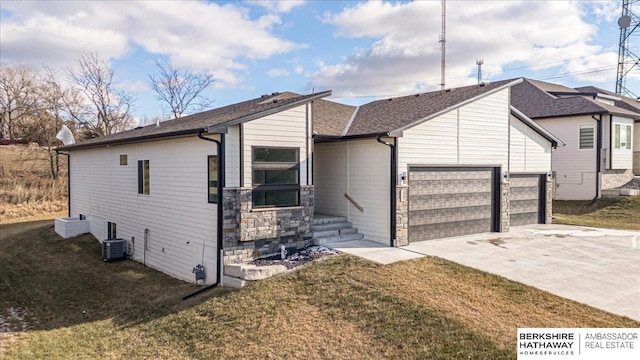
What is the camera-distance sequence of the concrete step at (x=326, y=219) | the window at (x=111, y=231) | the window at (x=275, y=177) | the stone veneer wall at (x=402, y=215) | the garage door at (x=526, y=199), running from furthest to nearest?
1. the garage door at (x=526, y=199)
2. the window at (x=111, y=231)
3. the concrete step at (x=326, y=219)
4. the stone veneer wall at (x=402, y=215)
5. the window at (x=275, y=177)

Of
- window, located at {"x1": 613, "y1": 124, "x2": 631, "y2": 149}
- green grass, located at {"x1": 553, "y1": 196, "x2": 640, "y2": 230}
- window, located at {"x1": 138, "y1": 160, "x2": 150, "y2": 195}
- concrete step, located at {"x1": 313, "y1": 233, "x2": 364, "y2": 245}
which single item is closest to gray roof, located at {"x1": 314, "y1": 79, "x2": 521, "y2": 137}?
concrete step, located at {"x1": 313, "y1": 233, "x2": 364, "y2": 245}

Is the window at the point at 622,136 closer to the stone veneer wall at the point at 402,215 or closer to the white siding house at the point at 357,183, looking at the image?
the stone veneer wall at the point at 402,215

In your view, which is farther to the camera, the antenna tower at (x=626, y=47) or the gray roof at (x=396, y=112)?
the antenna tower at (x=626, y=47)

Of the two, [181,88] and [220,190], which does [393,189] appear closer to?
[220,190]

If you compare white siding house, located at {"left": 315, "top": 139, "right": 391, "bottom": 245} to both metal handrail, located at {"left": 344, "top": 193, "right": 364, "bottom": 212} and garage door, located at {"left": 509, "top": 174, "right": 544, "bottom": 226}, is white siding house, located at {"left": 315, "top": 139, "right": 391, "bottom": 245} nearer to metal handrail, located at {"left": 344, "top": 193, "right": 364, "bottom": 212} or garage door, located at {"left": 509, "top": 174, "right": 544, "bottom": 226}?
metal handrail, located at {"left": 344, "top": 193, "right": 364, "bottom": 212}

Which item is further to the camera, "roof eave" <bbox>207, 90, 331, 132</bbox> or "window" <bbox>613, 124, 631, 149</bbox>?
"window" <bbox>613, 124, 631, 149</bbox>

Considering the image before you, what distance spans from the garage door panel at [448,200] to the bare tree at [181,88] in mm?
27293

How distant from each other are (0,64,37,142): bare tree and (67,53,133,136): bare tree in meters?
4.47

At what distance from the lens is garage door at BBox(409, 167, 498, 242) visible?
11266 millimetres

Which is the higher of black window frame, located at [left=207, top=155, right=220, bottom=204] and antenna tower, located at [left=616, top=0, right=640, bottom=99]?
antenna tower, located at [left=616, top=0, right=640, bottom=99]

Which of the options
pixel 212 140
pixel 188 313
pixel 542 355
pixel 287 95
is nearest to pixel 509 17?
pixel 287 95

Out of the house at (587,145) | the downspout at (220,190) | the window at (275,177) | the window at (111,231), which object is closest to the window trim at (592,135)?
the house at (587,145)

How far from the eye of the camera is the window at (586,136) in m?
20.1

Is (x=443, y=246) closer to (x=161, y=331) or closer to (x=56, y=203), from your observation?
(x=161, y=331)
